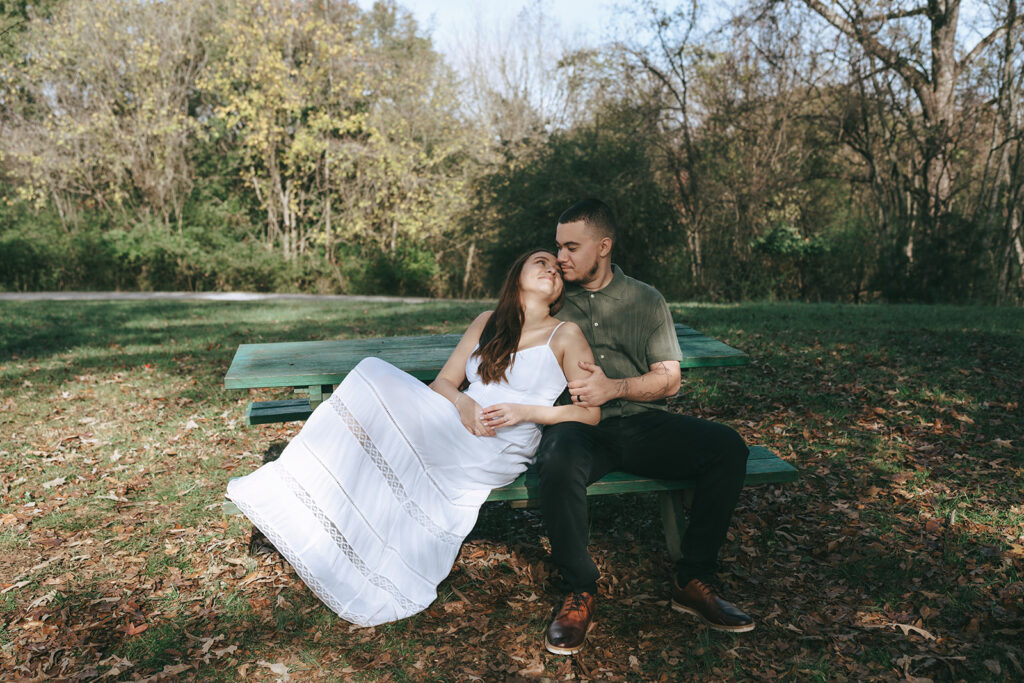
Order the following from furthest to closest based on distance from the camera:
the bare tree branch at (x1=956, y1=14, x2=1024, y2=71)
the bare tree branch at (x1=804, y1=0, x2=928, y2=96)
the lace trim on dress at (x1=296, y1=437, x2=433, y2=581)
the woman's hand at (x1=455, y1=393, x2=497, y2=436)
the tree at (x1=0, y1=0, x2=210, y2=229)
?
the tree at (x1=0, y1=0, x2=210, y2=229) < the bare tree branch at (x1=804, y1=0, x2=928, y2=96) < the bare tree branch at (x1=956, y1=14, x2=1024, y2=71) < the woman's hand at (x1=455, y1=393, x2=497, y2=436) < the lace trim on dress at (x1=296, y1=437, x2=433, y2=581)

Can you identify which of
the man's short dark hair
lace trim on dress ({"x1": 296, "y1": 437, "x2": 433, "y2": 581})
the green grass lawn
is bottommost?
the green grass lawn

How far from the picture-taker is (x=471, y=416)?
11.2 ft

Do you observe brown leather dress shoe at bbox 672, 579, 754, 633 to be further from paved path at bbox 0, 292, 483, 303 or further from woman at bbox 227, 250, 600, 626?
paved path at bbox 0, 292, 483, 303

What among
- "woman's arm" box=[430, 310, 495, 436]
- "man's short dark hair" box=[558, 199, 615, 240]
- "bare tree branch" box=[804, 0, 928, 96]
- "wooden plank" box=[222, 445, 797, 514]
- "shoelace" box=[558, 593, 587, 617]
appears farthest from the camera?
"bare tree branch" box=[804, 0, 928, 96]

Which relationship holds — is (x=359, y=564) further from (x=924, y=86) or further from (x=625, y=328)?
(x=924, y=86)

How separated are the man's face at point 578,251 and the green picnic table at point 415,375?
85 centimetres

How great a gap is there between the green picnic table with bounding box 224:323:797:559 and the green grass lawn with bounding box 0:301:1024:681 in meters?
0.50

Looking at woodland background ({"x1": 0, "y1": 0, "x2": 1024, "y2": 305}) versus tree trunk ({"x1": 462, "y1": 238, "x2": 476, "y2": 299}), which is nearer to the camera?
woodland background ({"x1": 0, "y1": 0, "x2": 1024, "y2": 305})

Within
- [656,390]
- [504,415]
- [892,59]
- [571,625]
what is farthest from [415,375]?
[892,59]

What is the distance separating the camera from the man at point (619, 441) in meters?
3.05

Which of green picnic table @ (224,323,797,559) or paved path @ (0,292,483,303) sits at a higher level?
green picnic table @ (224,323,797,559)

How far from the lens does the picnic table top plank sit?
3.72 m

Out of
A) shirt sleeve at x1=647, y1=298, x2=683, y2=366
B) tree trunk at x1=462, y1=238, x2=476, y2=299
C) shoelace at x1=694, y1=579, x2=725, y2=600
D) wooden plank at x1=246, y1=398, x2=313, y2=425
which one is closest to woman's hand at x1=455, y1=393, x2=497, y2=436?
shirt sleeve at x1=647, y1=298, x2=683, y2=366

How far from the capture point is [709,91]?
1573cm
